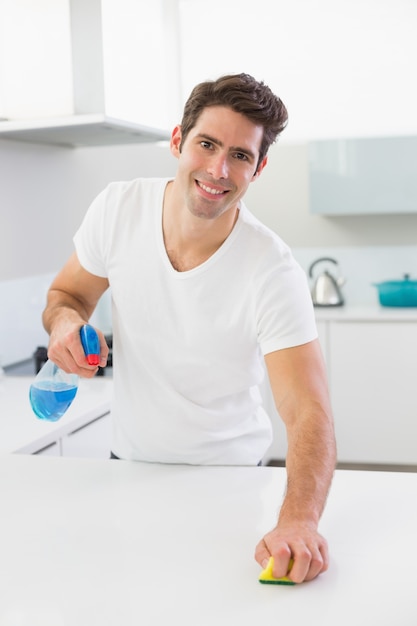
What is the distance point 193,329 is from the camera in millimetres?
1786

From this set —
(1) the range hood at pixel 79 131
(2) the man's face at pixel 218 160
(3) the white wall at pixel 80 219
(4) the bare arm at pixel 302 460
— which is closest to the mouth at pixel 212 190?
(2) the man's face at pixel 218 160

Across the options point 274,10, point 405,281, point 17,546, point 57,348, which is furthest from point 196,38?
point 17,546

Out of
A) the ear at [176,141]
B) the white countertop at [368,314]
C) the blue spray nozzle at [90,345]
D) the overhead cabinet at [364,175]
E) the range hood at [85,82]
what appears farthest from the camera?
the overhead cabinet at [364,175]

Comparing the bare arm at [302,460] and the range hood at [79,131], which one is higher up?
the range hood at [79,131]

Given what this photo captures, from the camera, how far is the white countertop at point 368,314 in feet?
13.0

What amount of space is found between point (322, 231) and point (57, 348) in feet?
10.7

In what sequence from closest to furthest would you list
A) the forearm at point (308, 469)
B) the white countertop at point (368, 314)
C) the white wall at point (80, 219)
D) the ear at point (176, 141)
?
the forearm at point (308, 469) → the ear at point (176, 141) → the white wall at point (80, 219) → the white countertop at point (368, 314)

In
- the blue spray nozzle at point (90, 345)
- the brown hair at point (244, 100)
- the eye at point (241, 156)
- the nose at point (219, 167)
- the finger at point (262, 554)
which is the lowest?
the finger at point (262, 554)

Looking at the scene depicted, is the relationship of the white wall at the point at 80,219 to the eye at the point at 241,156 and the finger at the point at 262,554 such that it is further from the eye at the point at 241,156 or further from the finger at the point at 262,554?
the finger at the point at 262,554

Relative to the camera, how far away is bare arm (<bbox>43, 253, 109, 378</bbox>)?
5.30 ft

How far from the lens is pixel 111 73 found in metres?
2.90

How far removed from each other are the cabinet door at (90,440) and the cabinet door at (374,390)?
5.48 feet

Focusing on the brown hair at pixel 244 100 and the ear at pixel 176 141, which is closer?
the brown hair at pixel 244 100

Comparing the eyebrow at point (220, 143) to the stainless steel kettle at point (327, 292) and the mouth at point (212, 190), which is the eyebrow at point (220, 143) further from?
the stainless steel kettle at point (327, 292)
